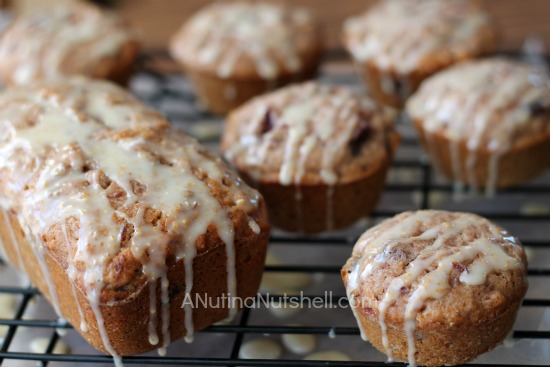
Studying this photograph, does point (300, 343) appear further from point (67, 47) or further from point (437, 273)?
point (67, 47)

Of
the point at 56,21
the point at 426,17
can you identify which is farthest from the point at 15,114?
the point at 426,17

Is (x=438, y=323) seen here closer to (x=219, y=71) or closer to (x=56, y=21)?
(x=219, y=71)

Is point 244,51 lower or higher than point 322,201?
higher

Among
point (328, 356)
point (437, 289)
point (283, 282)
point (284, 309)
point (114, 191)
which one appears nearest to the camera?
point (437, 289)

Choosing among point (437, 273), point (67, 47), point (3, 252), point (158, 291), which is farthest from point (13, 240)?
point (437, 273)

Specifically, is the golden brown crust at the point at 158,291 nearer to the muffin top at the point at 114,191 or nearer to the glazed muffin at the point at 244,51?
the muffin top at the point at 114,191
